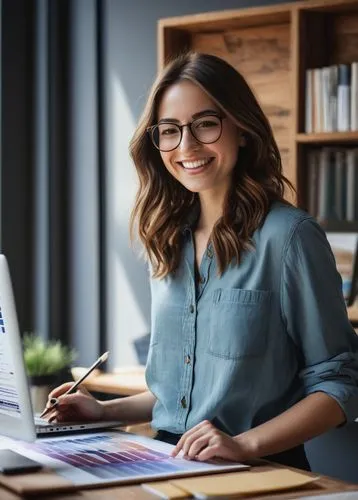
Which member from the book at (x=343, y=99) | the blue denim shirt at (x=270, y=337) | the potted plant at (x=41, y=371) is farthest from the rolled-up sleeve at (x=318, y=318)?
the book at (x=343, y=99)

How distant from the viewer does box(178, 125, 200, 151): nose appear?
7.32 ft

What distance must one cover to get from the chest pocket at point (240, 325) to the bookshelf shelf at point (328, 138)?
1824 millimetres

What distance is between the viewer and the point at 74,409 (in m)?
2.28

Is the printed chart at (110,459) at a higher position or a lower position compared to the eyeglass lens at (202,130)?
lower

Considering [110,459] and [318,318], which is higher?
[318,318]

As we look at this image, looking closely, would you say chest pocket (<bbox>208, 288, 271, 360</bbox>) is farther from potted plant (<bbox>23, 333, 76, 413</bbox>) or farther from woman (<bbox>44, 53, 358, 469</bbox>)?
potted plant (<bbox>23, 333, 76, 413</bbox>)

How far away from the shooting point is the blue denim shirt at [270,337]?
2068mm

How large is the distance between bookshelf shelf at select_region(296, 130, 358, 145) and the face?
1634 mm

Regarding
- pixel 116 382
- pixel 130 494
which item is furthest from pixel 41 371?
pixel 130 494

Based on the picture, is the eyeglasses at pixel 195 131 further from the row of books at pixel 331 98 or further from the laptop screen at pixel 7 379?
the row of books at pixel 331 98

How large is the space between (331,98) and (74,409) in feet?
6.64

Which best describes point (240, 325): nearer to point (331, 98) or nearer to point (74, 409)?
point (74, 409)

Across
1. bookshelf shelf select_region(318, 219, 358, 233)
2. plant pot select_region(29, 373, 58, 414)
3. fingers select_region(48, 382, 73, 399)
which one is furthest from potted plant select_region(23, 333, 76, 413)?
bookshelf shelf select_region(318, 219, 358, 233)

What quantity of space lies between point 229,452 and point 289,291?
0.37m
